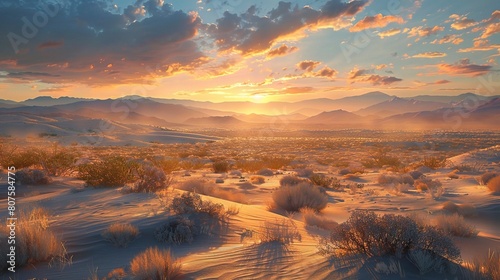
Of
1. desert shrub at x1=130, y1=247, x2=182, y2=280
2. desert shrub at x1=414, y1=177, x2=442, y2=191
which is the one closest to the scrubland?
desert shrub at x1=130, y1=247, x2=182, y2=280

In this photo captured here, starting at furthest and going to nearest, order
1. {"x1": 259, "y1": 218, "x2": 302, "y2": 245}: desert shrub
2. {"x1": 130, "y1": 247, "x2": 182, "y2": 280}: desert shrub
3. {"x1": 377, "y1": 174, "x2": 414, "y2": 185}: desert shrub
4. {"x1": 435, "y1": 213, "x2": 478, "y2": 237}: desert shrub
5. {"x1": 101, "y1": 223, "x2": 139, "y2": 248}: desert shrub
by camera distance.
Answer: {"x1": 377, "y1": 174, "x2": 414, "y2": 185}: desert shrub < {"x1": 435, "y1": 213, "x2": 478, "y2": 237}: desert shrub < {"x1": 259, "y1": 218, "x2": 302, "y2": 245}: desert shrub < {"x1": 101, "y1": 223, "x2": 139, "y2": 248}: desert shrub < {"x1": 130, "y1": 247, "x2": 182, "y2": 280}: desert shrub

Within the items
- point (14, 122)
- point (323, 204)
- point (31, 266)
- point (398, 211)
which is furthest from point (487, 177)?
point (14, 122)

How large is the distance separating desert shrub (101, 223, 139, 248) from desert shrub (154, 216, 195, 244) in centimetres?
42

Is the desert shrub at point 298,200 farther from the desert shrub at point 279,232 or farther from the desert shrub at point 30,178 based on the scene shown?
the desert shrub at point 30,178

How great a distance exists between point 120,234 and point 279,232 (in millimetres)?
2960

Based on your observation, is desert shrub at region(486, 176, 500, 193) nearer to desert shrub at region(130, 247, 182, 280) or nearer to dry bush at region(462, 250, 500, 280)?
dry bush at region(462, 250, 500, 280)

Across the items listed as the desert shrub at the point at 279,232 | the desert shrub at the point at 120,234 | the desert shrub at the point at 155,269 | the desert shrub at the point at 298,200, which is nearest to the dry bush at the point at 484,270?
the desert shrub at the point at 279,232

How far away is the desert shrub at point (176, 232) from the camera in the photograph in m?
5.75

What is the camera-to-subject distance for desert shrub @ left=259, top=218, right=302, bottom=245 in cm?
570

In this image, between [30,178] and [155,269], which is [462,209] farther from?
[30,178]

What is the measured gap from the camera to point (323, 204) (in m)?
10.1

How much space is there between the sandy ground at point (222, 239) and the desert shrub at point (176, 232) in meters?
0.17

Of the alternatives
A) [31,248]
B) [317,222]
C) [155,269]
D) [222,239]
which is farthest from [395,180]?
[31,248]

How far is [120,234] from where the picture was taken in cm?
552
